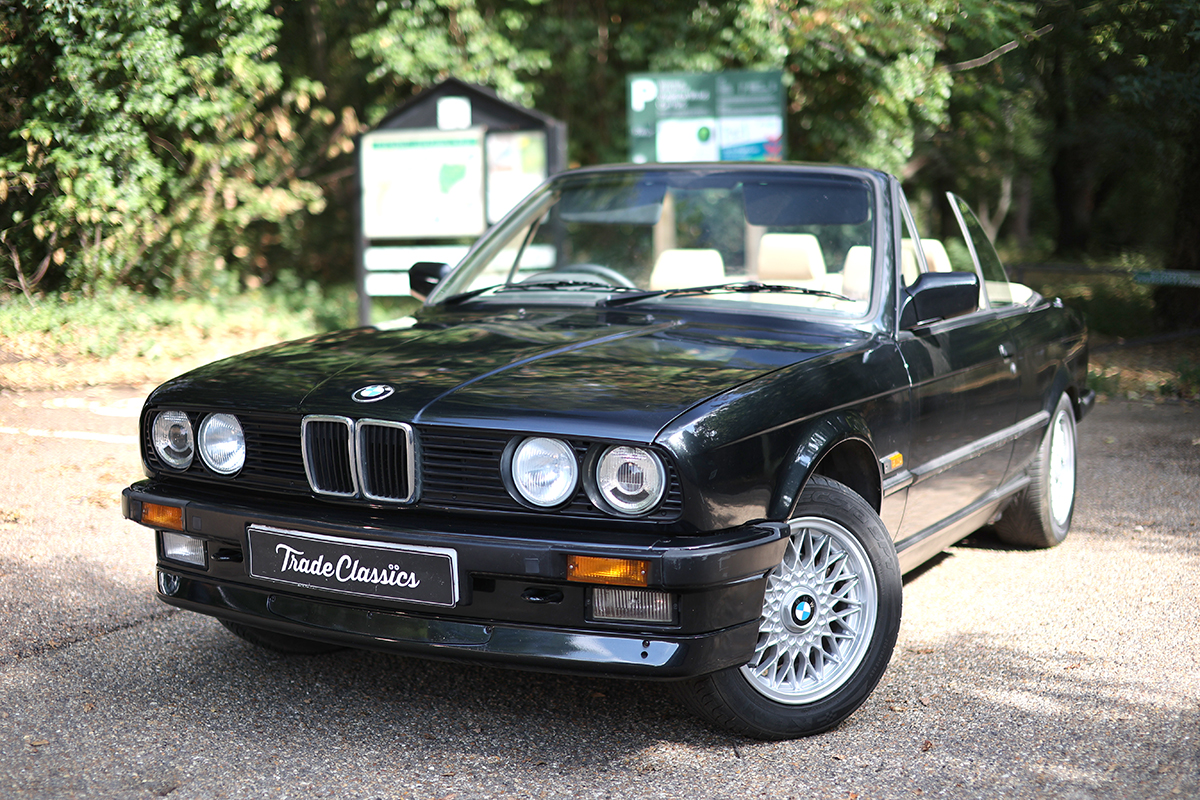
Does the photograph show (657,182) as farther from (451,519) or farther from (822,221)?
(451,519)

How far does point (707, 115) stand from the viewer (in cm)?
1106

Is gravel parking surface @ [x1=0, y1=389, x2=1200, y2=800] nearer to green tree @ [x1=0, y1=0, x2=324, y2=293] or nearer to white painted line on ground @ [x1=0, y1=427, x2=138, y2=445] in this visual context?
white painted line on ground @ [x1=0, y1=427, x2=138, y2=445]

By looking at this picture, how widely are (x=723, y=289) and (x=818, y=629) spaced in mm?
1265

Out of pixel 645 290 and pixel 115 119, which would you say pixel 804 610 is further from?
pixel 115 119

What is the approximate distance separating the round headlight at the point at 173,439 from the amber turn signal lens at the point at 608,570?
4.16 ft

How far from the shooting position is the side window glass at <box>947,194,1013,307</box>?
483 cm

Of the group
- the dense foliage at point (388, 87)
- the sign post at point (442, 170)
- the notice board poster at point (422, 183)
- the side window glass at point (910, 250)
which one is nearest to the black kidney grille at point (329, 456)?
the side window glass at point (910, 250)

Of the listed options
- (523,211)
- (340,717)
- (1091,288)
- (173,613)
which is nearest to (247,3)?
(523,211)

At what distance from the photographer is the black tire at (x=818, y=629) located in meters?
3.12

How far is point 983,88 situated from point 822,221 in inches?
385

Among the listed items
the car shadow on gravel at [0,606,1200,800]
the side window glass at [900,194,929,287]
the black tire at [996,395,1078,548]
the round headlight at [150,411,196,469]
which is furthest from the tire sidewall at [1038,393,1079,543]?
the round headlight at [150,411,196,469]

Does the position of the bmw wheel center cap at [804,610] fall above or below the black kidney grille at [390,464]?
below

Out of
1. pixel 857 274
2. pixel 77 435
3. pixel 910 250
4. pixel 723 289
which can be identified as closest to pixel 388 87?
pixel 77 435

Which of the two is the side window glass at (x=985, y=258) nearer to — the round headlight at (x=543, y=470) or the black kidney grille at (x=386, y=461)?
the round headlight at (x=543, y=470)
